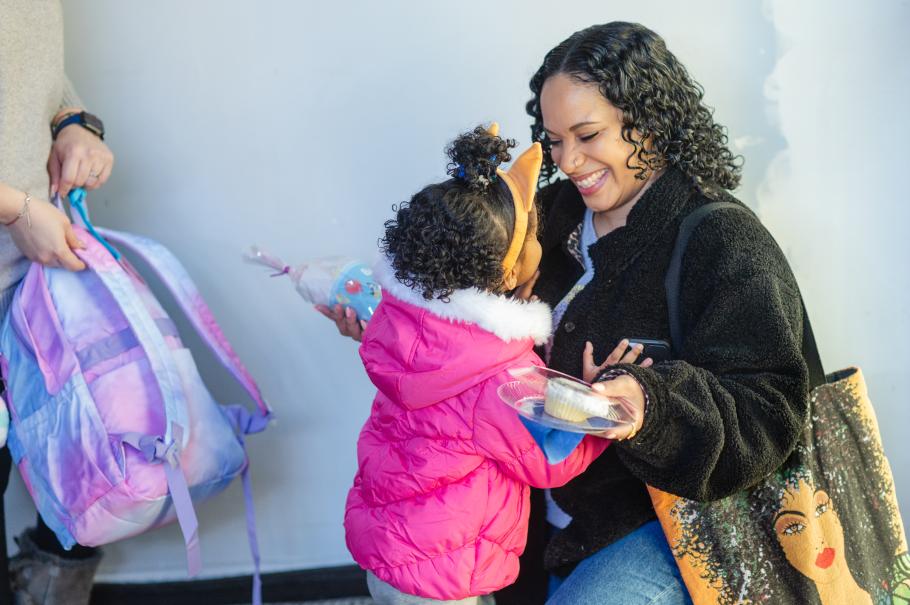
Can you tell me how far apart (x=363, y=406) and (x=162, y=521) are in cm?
56

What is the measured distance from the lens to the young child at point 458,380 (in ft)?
4.44

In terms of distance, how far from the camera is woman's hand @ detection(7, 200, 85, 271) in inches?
64.1

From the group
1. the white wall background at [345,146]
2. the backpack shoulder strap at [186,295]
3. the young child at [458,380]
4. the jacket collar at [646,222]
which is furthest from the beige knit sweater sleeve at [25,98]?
the jacket collar at [646,222]

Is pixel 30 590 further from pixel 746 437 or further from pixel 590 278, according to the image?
pixel 746 437

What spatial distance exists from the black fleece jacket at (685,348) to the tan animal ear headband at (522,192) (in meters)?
0.18

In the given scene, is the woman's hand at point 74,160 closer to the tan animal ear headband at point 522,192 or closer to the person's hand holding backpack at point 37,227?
the person's hand holding backpack at point 37,227

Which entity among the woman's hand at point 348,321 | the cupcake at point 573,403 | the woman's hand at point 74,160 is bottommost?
the woman's hand at point 348,321

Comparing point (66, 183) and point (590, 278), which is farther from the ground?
point (590, 278)

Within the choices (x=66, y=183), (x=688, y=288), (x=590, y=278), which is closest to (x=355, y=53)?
(x=66, y=183)

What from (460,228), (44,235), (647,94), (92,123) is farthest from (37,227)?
(647,94)

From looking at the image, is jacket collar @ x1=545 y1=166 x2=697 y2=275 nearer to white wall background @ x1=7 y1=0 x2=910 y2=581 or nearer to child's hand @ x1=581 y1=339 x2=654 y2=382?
child's hand @ x1=581 y1=339 x2=654 y2=382

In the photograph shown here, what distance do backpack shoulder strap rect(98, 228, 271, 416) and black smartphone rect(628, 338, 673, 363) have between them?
855 millimetres

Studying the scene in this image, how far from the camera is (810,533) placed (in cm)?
133

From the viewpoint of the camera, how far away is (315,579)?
88.7 inches
